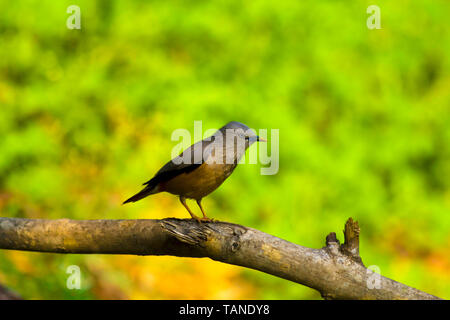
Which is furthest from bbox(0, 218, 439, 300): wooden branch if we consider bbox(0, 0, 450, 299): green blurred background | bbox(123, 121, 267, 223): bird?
bbox(0, 0, 450, 299): green blurred background

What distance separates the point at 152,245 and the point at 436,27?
4.50m

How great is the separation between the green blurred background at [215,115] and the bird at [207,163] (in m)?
2.66

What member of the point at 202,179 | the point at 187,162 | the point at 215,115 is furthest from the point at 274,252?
the point at 215,115

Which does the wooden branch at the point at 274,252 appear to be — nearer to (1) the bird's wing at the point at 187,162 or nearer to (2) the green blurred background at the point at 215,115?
(1) the bird's wing at the point at 187,162

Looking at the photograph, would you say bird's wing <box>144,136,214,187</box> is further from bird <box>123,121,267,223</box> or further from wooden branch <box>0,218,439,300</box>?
wooden branch <box>0,218,439,300</box>

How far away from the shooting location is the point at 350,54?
5.80m

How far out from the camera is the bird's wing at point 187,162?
2609 mm

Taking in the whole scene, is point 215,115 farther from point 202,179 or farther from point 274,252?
point 274,252

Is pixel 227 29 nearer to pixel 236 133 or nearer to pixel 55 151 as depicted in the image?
pixel 55 151

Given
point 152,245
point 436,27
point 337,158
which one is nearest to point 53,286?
point 152,245

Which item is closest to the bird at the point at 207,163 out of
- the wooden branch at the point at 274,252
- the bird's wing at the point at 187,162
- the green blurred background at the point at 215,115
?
the bird's wing at the point at 187,162

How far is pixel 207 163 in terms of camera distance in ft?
8.50

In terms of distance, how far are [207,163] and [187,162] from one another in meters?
0.10

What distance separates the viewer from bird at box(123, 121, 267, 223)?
260cm
